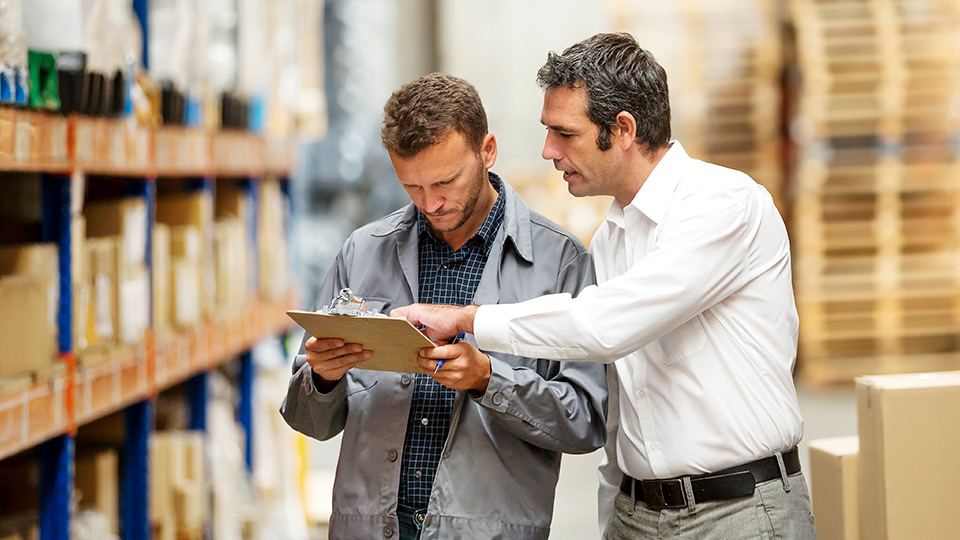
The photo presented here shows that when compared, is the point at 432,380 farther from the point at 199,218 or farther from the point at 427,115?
the point at 199,218

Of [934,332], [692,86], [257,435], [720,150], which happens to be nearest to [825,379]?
[934,332]

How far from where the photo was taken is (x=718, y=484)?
8.28 ft

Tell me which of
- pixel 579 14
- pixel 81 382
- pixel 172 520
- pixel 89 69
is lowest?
pixel 172 520

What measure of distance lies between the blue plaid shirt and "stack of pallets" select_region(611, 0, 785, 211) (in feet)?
24.4

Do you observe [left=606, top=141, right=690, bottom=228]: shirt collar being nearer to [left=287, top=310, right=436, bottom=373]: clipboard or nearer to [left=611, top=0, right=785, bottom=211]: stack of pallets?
[left=287, top=310, right=436, bottom=373]: clipboard

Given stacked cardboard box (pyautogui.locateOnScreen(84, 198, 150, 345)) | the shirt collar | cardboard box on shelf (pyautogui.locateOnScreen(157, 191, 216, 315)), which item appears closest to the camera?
the shirt collar

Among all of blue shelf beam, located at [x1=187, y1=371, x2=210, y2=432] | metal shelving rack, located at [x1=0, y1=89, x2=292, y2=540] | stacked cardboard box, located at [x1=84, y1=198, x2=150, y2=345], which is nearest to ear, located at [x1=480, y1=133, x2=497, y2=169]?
metal shelving rack, located at [x1=0, y1=89, x2=292, y2=540]

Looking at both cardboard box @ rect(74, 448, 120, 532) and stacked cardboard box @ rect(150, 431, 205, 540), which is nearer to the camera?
cardboard box @ rect(74, 448, 120, 532)

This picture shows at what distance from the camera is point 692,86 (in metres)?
9.75

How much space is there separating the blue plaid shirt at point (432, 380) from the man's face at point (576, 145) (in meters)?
0.20

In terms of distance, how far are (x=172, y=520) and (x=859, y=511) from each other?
2707 mm

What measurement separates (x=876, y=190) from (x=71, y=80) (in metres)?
8.04

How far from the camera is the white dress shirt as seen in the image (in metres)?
2.41

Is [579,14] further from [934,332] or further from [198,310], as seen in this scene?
[198,310]
